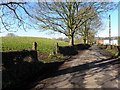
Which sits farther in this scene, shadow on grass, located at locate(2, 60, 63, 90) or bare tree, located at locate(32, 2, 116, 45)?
bare tree, located at locate(32, 2, 116, 45)

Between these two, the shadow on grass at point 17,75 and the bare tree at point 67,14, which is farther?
the bare tree at point 67,14

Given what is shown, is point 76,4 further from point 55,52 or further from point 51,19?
point 55,52

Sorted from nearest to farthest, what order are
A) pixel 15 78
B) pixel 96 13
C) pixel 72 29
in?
pixel 15 78 < pixel 96 13 < pixel 72 29

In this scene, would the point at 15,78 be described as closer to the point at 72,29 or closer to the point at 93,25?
the point at 72,29

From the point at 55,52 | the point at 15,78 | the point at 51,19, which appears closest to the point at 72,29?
the point at 51,19

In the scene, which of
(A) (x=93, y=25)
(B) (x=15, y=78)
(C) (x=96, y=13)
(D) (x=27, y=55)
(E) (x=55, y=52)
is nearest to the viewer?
(B) (x=15, y=78)

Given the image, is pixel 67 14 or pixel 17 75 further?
pixel 67 14

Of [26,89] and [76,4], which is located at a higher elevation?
[76,4]

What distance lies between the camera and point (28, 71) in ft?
43.5

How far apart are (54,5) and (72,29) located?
5121mm

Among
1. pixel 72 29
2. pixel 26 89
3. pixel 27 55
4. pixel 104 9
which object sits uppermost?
pixel 104 9

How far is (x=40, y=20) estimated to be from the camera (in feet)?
111

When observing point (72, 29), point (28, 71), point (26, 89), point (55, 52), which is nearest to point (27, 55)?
point (28, 71)

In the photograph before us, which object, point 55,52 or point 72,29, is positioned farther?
point 72,29
